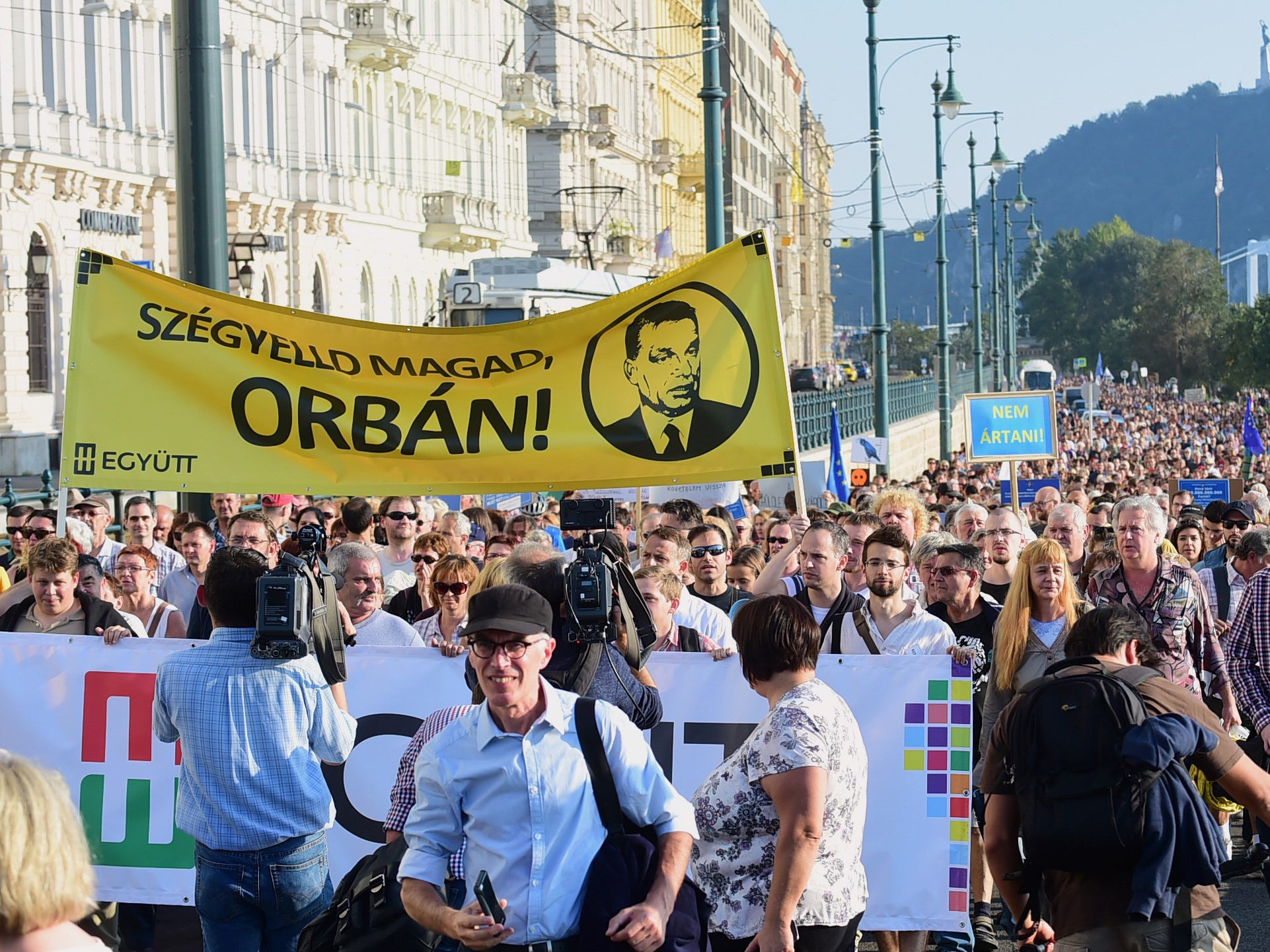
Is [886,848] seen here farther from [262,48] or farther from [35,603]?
[262,48]

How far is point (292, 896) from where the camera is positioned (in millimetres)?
5398

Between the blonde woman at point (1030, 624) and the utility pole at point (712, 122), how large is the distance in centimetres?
1022

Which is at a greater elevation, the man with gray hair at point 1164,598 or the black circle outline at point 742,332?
the black circle outline at point 742,332

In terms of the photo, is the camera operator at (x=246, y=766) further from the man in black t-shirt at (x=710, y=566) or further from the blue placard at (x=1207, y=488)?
the blue placard at (x=1207, y=488)

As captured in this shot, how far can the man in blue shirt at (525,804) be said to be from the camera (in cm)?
421

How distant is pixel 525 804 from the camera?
13.9ft

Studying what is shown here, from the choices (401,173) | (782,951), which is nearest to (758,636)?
(782,951)

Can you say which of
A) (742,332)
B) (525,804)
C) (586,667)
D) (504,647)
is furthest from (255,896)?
(742,332)

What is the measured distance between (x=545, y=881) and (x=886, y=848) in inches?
115

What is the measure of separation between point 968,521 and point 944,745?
4.99 meters

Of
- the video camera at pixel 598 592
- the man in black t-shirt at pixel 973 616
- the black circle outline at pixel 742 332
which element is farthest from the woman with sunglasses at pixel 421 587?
the video camera at pixel 598 592

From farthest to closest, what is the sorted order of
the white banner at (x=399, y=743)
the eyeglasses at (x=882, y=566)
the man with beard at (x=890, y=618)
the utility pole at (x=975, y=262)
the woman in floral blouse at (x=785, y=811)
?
the utility pole at (x=975, y=262) → the eyeglasses at (x=882, y=566) → the man with beard at (x=890, y=618) → the white banner at (x=399, y=743) → the woman in floral blouse at (x=785, y=811)

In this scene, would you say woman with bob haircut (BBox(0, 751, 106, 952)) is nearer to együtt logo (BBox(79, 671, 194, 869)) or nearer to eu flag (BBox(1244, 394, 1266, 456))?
együtt logo (BBox(79, 671, 194, 869))

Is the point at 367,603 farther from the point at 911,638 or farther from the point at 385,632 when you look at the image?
the point at 911,638
